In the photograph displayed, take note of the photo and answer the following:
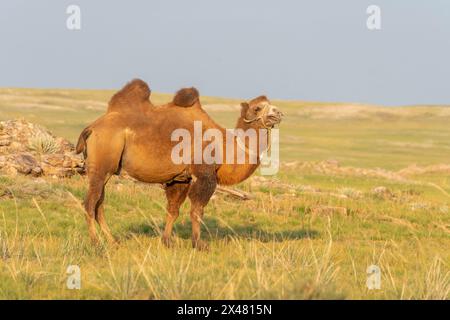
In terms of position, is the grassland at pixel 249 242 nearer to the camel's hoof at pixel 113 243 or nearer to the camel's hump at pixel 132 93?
the camel's hoof at pixel 113 243

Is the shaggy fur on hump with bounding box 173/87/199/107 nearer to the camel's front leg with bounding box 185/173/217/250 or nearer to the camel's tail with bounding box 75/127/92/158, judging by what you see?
the camel's front leg with bounding box 185/173/217/250

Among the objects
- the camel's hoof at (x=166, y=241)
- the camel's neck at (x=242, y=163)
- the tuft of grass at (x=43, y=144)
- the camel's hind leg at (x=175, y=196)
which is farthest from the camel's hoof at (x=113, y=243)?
the tuft of grass at (x=43, y=144)

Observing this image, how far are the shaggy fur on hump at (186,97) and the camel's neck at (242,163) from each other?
35.1 inches

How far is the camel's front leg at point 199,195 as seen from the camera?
10547mm

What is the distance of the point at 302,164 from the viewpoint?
36594mm

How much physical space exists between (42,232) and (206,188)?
3.44 meters

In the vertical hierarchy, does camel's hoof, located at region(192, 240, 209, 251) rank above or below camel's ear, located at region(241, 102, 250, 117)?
below

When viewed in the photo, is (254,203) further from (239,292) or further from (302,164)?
(302,164)

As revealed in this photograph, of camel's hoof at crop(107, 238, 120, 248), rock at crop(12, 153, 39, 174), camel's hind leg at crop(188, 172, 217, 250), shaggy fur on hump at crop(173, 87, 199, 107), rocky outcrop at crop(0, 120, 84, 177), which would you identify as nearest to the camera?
camel's hoof at crop(107, 238, 120, 248)

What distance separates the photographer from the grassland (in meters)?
7.19

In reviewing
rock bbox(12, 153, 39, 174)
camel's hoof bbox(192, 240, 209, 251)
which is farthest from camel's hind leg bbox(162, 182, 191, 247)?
rock bbox(12, 153, 39, 174)

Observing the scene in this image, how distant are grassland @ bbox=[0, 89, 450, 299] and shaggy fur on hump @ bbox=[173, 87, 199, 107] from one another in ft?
5.44

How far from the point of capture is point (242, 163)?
10719mm

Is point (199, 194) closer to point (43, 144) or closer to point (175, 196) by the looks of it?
point (175, 196)
